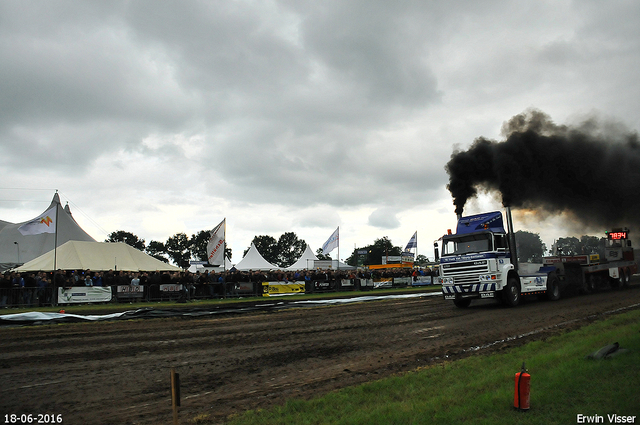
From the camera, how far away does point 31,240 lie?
124 feet

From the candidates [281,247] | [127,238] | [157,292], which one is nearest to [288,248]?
[281,247]

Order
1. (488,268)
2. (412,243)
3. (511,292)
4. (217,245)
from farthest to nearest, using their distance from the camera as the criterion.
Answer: (412,243), (217,245), (511,292), (488,268)

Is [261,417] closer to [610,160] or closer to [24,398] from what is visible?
[24,398]

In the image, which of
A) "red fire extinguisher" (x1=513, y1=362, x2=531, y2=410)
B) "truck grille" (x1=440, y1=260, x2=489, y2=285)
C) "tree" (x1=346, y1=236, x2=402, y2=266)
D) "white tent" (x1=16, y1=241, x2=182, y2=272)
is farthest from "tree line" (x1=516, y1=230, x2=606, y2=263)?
"tree" (x1=346, y1=236, x2=402, y2=266)

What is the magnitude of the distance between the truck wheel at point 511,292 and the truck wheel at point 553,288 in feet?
8.69

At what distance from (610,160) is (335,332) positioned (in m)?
20.8

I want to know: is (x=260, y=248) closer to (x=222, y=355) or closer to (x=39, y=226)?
(x=39, y=226)

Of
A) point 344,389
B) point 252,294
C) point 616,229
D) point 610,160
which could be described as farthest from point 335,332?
point 616,229

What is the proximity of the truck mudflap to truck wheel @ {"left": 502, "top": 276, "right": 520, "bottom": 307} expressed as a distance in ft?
1.93

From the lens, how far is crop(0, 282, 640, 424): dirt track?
5.87 m

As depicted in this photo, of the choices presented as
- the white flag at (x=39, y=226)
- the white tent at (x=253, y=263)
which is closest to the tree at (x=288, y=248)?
the white tent at (x=253, y=263)

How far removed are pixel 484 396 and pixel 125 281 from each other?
22.5m

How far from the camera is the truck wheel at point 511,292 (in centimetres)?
1633

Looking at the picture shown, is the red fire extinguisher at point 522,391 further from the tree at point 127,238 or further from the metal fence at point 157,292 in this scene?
the tree at point 127,238
